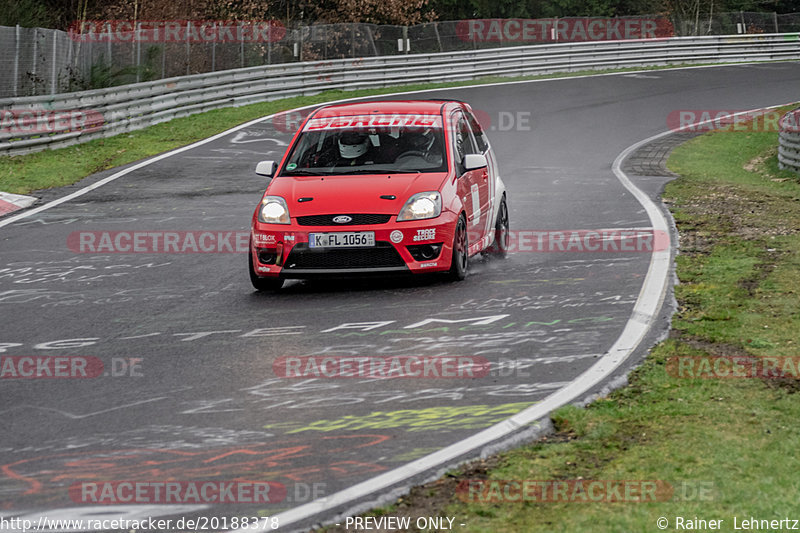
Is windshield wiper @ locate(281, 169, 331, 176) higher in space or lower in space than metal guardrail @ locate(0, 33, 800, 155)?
lower

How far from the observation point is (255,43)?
33.0 metres

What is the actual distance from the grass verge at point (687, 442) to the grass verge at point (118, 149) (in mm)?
12595

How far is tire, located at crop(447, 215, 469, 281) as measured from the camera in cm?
1031

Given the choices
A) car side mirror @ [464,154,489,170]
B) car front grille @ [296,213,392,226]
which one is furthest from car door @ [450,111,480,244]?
car front grille @ [296,213,392,226]

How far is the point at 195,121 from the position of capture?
27.0 meters

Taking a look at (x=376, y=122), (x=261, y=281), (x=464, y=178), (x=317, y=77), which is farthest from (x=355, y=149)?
(x=317, y=77)

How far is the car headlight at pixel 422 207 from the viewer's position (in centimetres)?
1012

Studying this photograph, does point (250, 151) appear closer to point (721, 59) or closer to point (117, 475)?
point (117, 475)

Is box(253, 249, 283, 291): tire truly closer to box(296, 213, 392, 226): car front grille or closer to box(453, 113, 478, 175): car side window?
box(296, 213, 392, 226): car front grille

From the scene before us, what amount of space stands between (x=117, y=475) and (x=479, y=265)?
6.49 m

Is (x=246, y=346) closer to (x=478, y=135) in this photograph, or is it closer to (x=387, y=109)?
(x=387, y=109)

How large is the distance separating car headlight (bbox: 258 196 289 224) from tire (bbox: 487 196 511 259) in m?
2.70

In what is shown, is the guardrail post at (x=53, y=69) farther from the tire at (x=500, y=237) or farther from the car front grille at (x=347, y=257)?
the car front grille at (x=347, y=257)

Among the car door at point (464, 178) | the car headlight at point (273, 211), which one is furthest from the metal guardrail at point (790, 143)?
the car headlight at point (273, 211)
